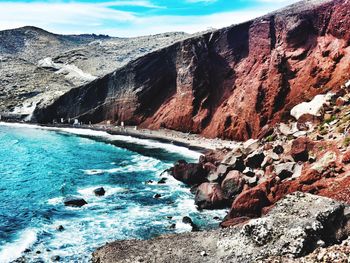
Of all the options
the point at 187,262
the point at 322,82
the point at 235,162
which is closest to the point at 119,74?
the point at 322,82

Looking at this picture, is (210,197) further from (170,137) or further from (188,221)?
(170,137)

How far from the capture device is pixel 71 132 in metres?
114

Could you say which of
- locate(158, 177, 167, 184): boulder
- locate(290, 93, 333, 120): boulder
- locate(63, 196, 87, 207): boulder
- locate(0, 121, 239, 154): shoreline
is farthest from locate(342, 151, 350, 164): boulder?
locate(0, 121, 239, 154): shoreline

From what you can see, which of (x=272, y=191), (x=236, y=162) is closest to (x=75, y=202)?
(x=236, y=162)

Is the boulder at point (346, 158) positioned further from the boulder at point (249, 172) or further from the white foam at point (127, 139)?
the white foam at point (127, 139)

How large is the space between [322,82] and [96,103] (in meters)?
69.7

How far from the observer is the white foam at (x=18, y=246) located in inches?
1454

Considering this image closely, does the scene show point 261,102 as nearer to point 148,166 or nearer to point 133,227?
point 148,166

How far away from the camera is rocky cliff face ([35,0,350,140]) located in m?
80.0

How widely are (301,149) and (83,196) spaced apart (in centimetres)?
2881

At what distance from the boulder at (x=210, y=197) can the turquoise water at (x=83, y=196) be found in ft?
4.92

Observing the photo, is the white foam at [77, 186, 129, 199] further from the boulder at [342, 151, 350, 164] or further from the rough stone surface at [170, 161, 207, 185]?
the boulder at [342, 151, 350, 164]

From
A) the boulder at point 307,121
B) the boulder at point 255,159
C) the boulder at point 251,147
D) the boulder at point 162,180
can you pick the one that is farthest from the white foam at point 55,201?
the boulder at point 307,121

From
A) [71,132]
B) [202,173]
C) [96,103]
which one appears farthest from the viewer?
[96,103]
